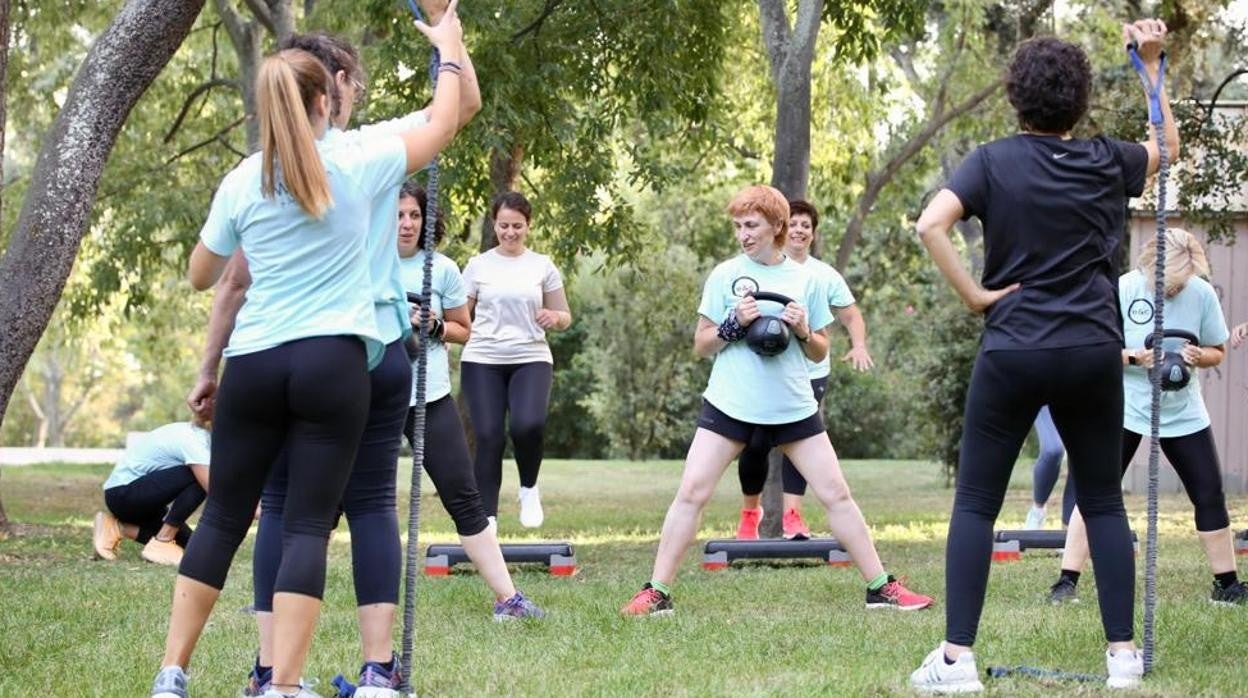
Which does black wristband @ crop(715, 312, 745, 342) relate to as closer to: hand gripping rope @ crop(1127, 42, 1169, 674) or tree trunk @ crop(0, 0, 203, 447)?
hand gripping rope @ crop(1127, 42, 1169, 674)

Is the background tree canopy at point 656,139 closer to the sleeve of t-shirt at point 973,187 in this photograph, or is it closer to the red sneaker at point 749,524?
the red sneaker at point 749,524

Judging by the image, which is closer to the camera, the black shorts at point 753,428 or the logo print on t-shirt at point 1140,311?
the black shorts at point 753,428

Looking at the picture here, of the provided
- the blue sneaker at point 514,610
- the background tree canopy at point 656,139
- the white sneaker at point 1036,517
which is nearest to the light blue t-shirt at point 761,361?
the blue sneaker at point 514,610

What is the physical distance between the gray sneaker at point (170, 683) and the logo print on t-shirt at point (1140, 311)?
4.83 metres

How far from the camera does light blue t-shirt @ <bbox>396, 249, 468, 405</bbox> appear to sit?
705 cm

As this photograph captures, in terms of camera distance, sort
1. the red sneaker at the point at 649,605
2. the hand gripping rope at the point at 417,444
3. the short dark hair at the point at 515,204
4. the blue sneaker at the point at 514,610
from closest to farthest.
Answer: the hand gripping rope at the point at 417,444 < the blue sneaker at the point at 514,610 < the red sneaker at the point at 649,605 < the short dark hair at the point at 515,204

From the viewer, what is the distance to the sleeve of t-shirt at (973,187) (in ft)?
16.5

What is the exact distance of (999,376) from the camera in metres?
5.05

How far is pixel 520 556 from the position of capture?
29.9ft

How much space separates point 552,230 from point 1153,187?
6143 millimetres

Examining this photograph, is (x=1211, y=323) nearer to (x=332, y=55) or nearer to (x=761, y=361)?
(x=761, y=361)

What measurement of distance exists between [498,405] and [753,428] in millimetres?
2105

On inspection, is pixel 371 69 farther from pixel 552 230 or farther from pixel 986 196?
pixel 986 196

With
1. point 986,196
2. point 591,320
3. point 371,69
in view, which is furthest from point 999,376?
point 591,320
